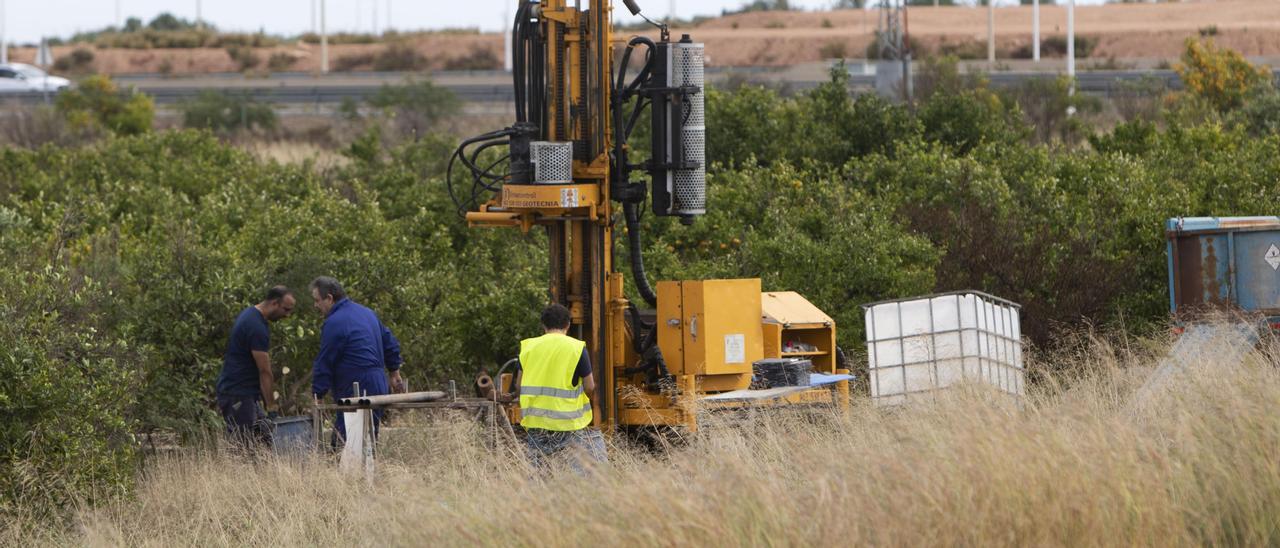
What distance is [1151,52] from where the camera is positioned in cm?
7806

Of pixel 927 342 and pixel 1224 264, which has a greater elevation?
pixel 1224 264

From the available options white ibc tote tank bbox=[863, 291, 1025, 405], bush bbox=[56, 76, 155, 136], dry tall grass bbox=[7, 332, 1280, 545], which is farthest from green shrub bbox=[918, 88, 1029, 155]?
bush bbox=[56, 76, 155, 136]

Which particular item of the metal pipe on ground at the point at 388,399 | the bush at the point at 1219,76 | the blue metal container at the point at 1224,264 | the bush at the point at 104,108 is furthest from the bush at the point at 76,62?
the metal pipe on ground at the point at 388,399

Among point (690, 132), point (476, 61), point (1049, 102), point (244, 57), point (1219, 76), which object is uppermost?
point (244, 57)

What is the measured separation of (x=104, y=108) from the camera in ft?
162

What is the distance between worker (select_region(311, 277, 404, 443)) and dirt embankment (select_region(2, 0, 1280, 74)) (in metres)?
68.8

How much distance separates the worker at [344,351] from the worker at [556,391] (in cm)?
186

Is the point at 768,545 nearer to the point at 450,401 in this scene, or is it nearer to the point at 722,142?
the point at 450,401

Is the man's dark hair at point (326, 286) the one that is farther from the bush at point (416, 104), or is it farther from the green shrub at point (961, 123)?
the bush at point (416, 104)

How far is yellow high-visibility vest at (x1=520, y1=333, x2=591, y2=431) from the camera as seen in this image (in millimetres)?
10258

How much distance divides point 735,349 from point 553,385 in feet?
6.19

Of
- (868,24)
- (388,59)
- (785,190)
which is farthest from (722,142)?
(868,24)

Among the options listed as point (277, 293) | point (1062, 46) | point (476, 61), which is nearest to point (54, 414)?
point (277, 293)

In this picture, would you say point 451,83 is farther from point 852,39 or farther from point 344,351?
point 344,351
